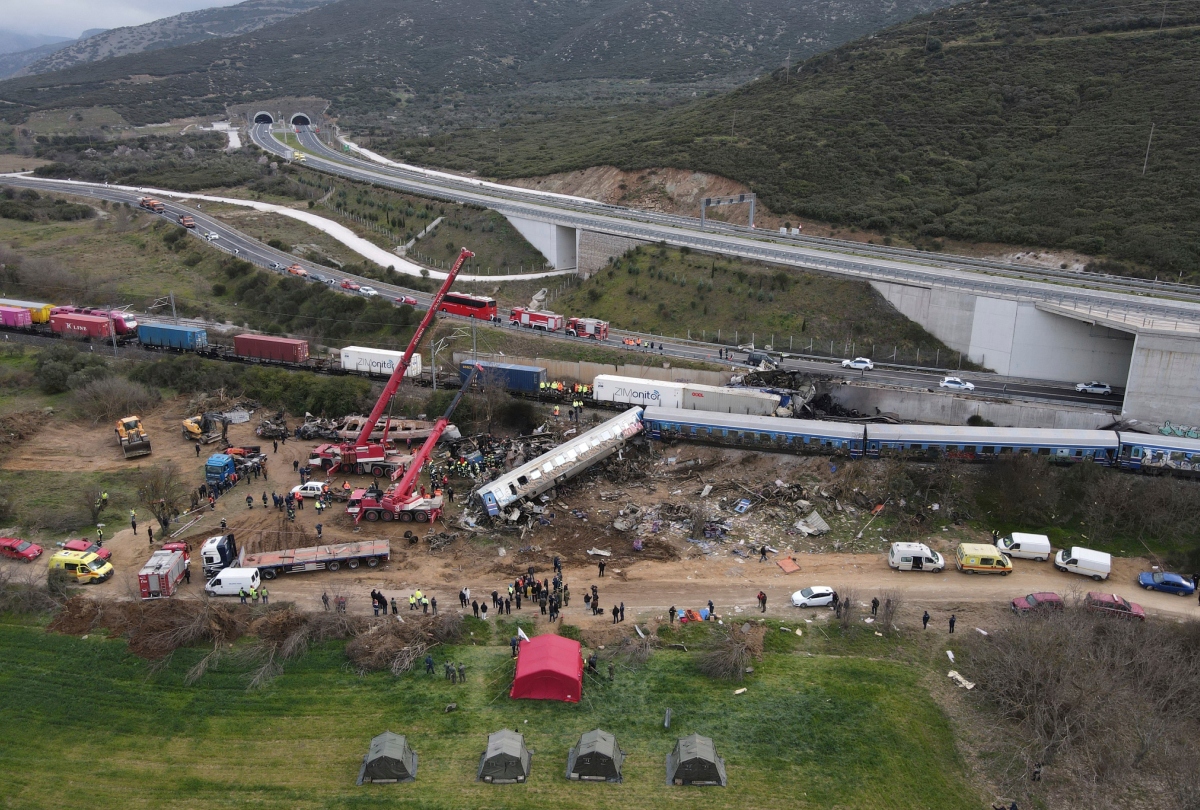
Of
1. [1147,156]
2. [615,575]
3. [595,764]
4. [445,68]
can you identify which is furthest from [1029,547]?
[445,68]

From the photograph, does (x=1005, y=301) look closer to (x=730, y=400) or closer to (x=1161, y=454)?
(x=1161, y=454)

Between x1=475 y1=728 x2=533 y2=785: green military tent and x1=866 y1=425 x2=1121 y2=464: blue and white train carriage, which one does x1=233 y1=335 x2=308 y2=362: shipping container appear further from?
x1=475 y1=728 x2=533 y2=785: green military tent

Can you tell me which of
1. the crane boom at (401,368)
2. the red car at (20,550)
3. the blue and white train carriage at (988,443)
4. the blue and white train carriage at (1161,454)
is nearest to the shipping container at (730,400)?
the blue and white train carriage at (988,443)

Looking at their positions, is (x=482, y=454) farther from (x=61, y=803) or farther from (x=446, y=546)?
(x=61, y=803)

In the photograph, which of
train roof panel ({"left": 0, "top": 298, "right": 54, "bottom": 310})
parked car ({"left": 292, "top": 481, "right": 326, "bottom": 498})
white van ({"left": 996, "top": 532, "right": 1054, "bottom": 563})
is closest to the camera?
white van ({"left": 996, "top": 532, "right": 1054, "bottom": 563})

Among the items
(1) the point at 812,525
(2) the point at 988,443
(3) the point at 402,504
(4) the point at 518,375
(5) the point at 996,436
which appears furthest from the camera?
(4) the point at 518,375

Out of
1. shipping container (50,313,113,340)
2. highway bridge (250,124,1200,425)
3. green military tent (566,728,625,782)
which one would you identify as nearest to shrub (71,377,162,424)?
shipping container (50,313,113,340)
